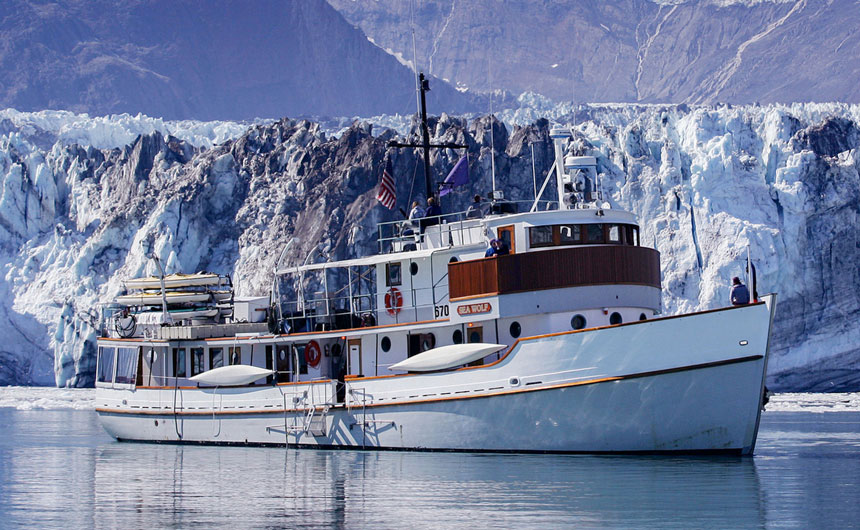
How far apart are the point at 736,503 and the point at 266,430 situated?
13381 millimetres

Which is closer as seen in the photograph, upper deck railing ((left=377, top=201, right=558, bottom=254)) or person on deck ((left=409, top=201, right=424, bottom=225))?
upper deck railing ((left=377, top=201, right=558, bottom=254))

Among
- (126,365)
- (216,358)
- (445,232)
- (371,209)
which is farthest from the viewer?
(371,209)

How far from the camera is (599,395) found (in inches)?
956

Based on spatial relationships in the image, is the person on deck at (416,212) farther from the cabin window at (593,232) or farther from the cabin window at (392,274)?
the cabin window at (593,232)

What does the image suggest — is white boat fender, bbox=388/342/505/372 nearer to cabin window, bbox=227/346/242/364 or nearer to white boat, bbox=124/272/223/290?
cabin window, bbox=227/346/242/364

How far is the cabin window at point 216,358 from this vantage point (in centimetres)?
3116

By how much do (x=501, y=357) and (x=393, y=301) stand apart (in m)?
4.27

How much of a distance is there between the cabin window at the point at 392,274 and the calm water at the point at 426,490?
4.09 meters

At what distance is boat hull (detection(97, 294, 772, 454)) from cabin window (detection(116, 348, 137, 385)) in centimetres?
774

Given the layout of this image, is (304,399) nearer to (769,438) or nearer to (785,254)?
(769,438)

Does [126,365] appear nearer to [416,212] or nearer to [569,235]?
[416,212]

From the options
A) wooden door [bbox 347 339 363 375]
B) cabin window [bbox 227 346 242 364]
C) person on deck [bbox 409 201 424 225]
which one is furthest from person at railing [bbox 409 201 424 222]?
cabin window [bbox 227 346 242 364]

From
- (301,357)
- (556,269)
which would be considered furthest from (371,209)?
(556,269)

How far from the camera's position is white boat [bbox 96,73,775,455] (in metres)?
24.0
